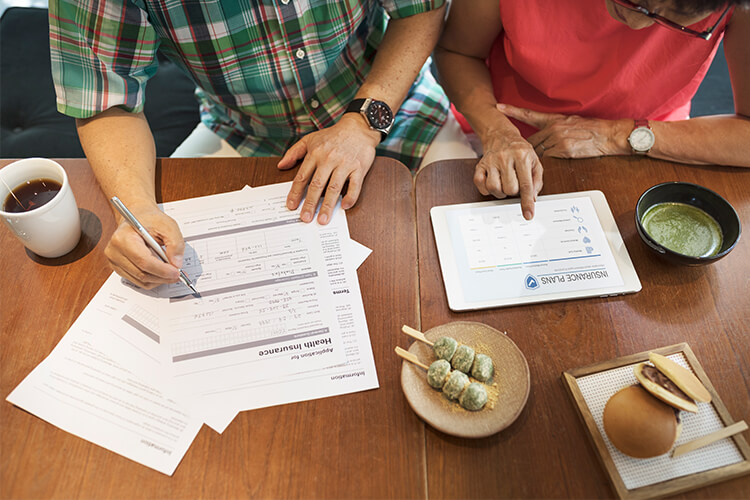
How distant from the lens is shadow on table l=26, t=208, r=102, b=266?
95cm

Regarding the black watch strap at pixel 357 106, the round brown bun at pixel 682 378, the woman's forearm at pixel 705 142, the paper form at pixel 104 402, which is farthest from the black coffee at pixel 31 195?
the woman's forearm at pixel 705 142

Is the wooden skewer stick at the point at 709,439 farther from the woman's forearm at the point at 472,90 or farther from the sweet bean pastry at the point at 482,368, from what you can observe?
the woman's forearm at the point at 472,90

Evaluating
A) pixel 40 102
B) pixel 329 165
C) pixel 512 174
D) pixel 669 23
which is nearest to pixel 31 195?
pixel 329 165

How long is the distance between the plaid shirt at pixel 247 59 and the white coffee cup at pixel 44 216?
157mm

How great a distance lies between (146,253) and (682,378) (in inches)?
34.0

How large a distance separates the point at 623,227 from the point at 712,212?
15 cm

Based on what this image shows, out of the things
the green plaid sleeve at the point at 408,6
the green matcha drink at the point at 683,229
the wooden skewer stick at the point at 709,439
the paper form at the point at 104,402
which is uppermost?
the green plaid sleeve at the point at 408,6

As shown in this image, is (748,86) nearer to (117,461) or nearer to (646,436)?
(646,436)

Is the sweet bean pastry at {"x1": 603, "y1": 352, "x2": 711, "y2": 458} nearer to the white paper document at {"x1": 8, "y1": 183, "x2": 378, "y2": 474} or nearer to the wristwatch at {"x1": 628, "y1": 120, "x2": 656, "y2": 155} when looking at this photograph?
the white paper document at {"x1": 8, "y1": 183, "x2": 378, "y2": 474}

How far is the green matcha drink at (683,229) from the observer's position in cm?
89

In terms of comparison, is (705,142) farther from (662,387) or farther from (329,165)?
(329,165)

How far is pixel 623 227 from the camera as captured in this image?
0.96 m

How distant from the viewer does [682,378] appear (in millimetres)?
711

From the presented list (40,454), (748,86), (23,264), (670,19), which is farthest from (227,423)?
(748,86)
